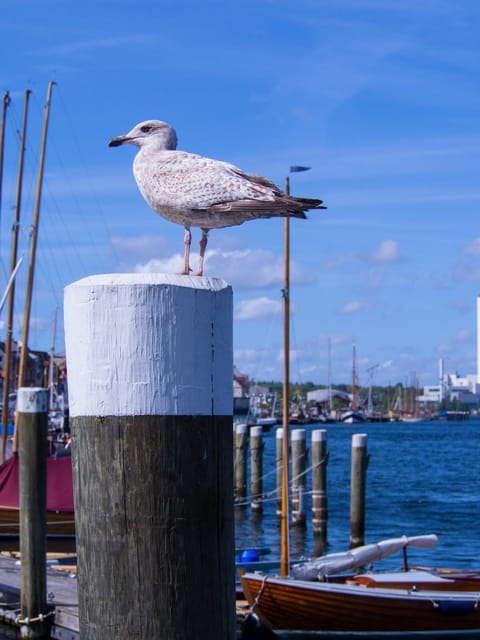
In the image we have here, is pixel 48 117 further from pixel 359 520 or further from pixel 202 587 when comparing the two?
pixel 202 587

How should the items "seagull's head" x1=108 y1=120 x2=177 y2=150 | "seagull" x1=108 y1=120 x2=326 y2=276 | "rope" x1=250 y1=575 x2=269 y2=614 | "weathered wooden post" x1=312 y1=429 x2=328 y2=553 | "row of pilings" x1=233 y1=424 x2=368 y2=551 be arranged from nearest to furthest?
"seagull" x1=108 y1=120 x2=326 y2=276 → "seagull's head" x1=108 y1=120 x2=177 y2=150 → "rope" x1=250 y1=575 x2=269 y2=614 → "row of pilings" x1=233 y1=424 x2=368 y2=551 → "weathered wooden post" x1=312 y1=429 x2=328 y2=553

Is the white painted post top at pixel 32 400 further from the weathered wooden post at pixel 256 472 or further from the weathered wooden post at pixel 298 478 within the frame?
the weathered wooden post at pixel 256 472

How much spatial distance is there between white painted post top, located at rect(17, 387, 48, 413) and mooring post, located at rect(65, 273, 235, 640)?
9.78 m

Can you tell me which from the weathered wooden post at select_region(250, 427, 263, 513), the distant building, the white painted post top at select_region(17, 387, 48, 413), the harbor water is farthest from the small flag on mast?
the distant building

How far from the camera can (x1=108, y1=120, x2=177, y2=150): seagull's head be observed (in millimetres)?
4027

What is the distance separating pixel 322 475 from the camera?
99.2 ft

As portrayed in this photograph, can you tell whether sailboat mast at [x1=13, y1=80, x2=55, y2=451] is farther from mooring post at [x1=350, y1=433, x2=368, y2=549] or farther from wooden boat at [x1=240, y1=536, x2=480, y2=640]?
wooden boat at [x1=240, y1=536, x2=480, y2=640]

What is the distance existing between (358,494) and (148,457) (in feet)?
84.7

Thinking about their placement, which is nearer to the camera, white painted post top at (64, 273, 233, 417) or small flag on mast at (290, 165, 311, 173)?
white painted post top at (64, 273, 233, 417)

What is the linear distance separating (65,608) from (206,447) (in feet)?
34.7

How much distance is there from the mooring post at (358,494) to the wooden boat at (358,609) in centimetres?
1130

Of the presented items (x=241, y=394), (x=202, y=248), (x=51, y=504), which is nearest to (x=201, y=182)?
(x=202, y=248)

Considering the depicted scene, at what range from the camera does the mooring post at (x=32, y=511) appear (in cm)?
1193

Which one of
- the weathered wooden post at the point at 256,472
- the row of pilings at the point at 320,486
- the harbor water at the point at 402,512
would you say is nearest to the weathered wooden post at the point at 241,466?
the harbor water at the point at 402,512
